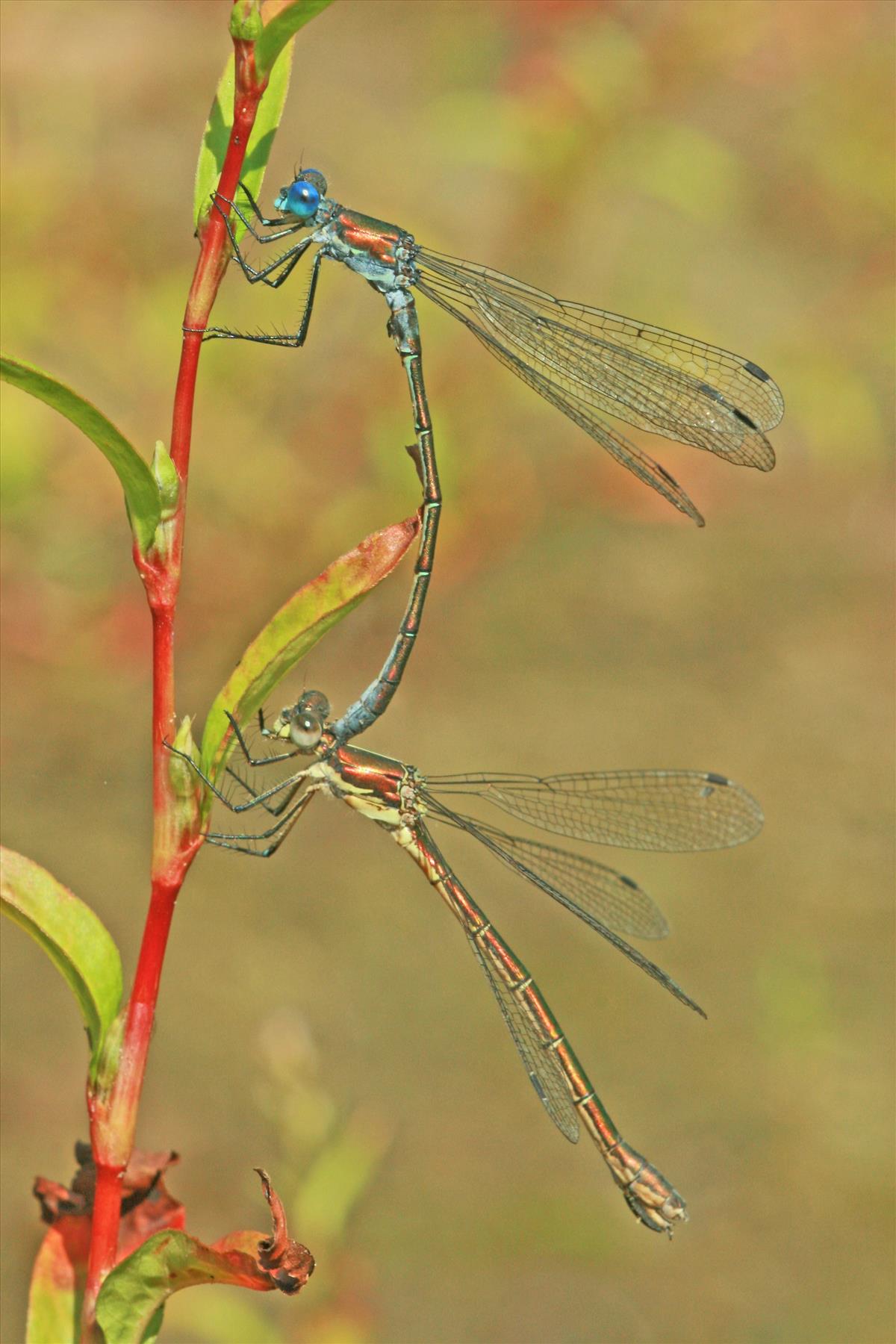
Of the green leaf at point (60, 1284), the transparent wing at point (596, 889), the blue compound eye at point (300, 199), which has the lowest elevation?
the green leaf at point (60, 1284)

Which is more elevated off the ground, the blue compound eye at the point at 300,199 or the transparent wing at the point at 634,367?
the transparent wing at the point at 634,367

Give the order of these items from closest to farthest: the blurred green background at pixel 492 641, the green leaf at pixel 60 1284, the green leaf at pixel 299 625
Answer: the green leaf at pixel 299 625 < the green leaf at pixel 60 1284 < the blurred green background at pixel 492 641

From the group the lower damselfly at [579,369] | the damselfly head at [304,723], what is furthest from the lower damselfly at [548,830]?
the lower damselfly at [579,369]

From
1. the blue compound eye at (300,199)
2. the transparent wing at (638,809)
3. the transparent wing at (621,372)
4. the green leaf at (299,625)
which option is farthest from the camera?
the transparent wing at (638,809)

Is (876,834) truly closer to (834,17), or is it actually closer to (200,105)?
(834,17)

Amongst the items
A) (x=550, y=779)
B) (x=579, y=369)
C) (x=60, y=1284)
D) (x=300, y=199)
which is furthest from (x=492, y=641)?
(x=60, y=1284)

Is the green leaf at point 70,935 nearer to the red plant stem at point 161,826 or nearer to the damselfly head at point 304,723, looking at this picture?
the red plant stem at point 161,826

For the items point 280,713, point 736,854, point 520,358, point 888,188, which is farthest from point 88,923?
point 888,188
